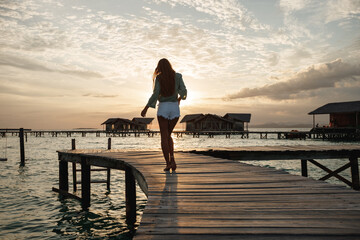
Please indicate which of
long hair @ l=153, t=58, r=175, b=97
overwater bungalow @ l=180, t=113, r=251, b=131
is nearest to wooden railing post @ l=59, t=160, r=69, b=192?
long hair @ l=153, t=58, r=175, b=97

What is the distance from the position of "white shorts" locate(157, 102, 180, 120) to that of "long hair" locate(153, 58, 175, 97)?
0.17m

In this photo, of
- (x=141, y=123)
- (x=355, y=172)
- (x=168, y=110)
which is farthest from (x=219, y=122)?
(x=168, y=110)

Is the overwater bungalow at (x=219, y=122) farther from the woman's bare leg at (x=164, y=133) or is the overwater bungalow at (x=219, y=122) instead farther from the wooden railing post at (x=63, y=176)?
the woman's bare leg at (x=164, y=133)

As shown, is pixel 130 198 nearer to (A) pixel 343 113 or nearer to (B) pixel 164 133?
(B) pixel 164 133

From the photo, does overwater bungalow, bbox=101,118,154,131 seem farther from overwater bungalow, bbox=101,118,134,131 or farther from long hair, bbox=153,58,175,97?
long hair, bbox=153,58,175,97

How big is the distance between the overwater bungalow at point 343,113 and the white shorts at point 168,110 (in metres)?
48.0

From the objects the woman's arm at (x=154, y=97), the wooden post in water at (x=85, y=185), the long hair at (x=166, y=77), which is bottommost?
the wooden post in water at (x=85, y=185)

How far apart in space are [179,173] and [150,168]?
2.75ft

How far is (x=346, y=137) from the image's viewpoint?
157ft

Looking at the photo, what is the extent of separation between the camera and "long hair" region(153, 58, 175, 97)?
16.0 ft

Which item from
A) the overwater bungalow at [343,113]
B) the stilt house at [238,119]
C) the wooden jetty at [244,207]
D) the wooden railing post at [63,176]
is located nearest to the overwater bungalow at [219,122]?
the stilt house at [238,119]

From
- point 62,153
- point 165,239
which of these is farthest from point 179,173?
point 62,153

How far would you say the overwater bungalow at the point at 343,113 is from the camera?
46.0 meters

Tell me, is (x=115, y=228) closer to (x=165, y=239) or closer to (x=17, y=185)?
(x=165, y=239)
